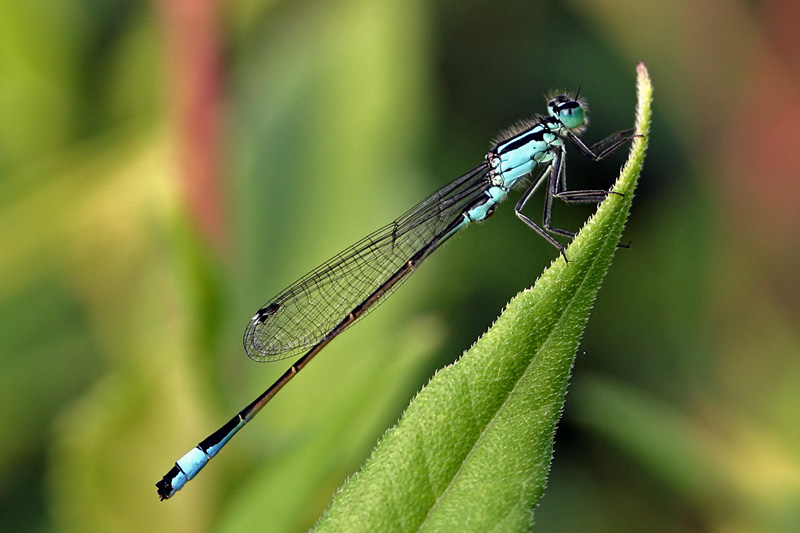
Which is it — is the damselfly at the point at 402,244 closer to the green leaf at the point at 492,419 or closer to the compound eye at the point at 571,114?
the compound eye at the point at 571,114

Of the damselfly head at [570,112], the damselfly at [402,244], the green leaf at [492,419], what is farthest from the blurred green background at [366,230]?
the green leaf at [492,419]

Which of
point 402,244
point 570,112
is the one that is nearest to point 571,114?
point 570,112

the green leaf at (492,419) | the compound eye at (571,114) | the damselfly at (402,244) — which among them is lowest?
the green leaf at (492,419)

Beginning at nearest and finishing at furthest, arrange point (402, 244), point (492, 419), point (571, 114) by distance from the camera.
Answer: point (492, 419) < point (571, 114) < point (402, 244)

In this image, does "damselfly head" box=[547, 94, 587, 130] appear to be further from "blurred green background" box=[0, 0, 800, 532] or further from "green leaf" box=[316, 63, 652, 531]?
"green leaf" box=[316, 63, 652, 531]

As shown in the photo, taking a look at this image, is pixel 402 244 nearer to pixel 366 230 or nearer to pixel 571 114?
pixel 366 230

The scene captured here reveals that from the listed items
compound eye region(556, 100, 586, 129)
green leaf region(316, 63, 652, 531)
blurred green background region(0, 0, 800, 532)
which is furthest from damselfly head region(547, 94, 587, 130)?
green leaf region(316, 63, 652, 531)

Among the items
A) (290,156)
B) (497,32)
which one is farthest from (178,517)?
(497,32)
